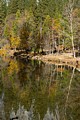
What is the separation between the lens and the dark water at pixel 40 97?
82.3 feet

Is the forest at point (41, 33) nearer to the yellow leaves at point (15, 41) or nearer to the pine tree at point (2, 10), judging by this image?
the yellow leaves at point (15, 41)

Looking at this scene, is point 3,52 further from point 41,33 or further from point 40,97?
point 40,97

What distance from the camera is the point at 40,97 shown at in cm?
3241

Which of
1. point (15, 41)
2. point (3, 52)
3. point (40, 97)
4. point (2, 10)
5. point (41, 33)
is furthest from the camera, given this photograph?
point (2, 10)

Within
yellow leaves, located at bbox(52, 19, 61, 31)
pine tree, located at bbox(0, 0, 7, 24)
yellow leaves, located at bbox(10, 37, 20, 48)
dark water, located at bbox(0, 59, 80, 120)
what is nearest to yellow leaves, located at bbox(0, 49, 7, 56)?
yellow leaves, located at bbox(10, 37, 20, 48)

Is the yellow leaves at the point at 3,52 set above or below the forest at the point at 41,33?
below

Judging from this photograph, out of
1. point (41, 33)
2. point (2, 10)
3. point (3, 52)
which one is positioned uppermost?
point (2, 10)

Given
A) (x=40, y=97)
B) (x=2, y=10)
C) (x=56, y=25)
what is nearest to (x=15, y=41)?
(x=56, y=25)

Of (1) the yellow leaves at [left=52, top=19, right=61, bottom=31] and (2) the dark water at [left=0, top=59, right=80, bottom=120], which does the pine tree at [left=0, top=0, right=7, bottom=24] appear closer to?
(1) the yellow leaves at [left=52, top=19, right=61, bottom=31]

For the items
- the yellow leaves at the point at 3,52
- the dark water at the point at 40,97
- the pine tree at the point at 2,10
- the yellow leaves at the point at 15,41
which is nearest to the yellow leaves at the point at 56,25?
the yellow leaves at the point at 15,41

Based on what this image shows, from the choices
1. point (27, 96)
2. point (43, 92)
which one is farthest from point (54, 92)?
point (27, 96)

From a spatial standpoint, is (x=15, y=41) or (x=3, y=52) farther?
(x=3, y=52)

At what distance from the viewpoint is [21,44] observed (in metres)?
98.5

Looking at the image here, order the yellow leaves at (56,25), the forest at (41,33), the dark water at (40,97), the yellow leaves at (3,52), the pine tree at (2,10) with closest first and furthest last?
the dark water at (40,97), the forest at (41,33), the yellow leaves at (56,25), the yellow leaves at (3,52), the pine tree at (2,10)
